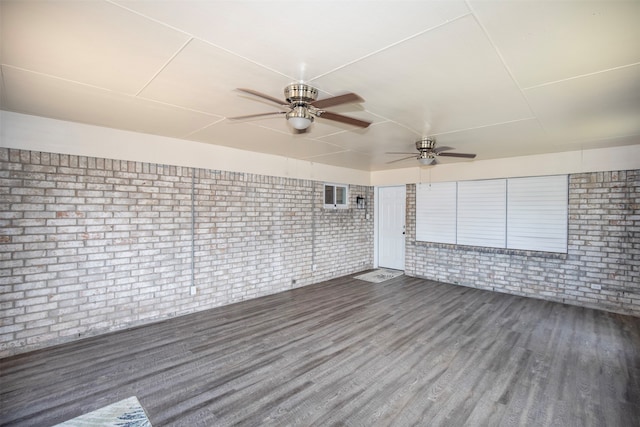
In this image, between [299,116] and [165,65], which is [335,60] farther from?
[165,65]

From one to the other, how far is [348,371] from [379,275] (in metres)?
4.27

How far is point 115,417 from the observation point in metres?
2.22

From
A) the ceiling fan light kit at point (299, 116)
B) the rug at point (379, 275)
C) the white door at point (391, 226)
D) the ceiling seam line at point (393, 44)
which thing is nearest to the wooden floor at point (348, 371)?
the rug at point (379, 275)

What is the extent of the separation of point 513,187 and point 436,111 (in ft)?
12.0

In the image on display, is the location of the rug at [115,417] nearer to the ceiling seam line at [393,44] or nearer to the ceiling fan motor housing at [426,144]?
the ceiling seam line at [393,44]

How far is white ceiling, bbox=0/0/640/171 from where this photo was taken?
5.14 ft

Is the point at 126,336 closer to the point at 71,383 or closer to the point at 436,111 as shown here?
the point at 71,383

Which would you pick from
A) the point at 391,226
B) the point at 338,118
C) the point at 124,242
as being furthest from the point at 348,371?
the point at 391,226

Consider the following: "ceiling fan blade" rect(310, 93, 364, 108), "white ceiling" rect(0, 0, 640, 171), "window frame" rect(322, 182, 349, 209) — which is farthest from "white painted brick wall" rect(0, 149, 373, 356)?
"ceiling fan blade" rect(310, 93, 364, 108)

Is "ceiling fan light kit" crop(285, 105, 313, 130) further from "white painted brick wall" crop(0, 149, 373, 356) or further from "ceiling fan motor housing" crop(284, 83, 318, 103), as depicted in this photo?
"white painted brick wall" crop(0, 149, 373, 356)

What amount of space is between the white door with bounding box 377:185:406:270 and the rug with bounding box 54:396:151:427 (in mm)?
6263

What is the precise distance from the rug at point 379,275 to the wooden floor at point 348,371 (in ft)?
6.74

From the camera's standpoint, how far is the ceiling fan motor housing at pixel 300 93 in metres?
2.39

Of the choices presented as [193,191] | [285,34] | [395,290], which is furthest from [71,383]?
[395,290]
